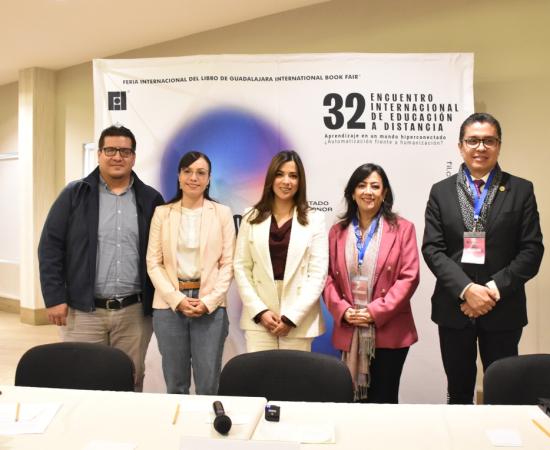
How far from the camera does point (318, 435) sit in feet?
5.07

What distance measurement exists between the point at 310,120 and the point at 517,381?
216cm

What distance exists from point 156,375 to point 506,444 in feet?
8.92

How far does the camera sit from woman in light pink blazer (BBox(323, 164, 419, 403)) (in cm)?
283

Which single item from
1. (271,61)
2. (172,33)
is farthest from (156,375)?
(172,33)

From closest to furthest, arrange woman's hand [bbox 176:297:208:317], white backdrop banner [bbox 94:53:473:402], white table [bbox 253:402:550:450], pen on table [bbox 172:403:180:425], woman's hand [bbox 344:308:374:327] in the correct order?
Answer: 1. white table [bbox 253:402:550:450]
2. pen on table [bbox 172:403:180:425]
3. woman's hand [bbox 344:308:374:327]
4. woman's hand [bbox 176:297:208:317]
5. white backdrop banner [bbox 94:53:473:402]

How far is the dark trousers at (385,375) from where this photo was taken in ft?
9.30

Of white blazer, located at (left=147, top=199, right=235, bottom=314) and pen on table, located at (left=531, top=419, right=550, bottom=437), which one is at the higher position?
white blazer, located at (left=147, top=199, right=235, bottom=314)

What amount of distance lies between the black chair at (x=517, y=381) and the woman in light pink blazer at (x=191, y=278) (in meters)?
1.46

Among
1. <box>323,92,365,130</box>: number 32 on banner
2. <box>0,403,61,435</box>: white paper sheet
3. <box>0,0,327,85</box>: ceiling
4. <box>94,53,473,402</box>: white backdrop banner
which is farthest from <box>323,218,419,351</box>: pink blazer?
<box>0,0,327,85</box>: ceiling

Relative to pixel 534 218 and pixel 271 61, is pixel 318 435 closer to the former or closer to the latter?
pixel 534 218

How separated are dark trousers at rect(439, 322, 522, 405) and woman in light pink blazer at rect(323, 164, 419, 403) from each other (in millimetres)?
197

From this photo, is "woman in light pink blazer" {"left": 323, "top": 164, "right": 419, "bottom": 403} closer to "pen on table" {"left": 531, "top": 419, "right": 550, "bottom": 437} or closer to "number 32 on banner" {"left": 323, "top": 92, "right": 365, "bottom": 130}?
"number 32 on banner" {"left": 323, "top": 92, "right": 365, "bottom": 130}

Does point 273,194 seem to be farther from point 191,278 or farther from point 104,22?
point 104,22

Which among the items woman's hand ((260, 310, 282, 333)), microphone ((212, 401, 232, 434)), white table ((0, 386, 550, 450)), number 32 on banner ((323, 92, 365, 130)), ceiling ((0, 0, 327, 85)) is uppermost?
ceiling ((0, 0, 327, 85))
